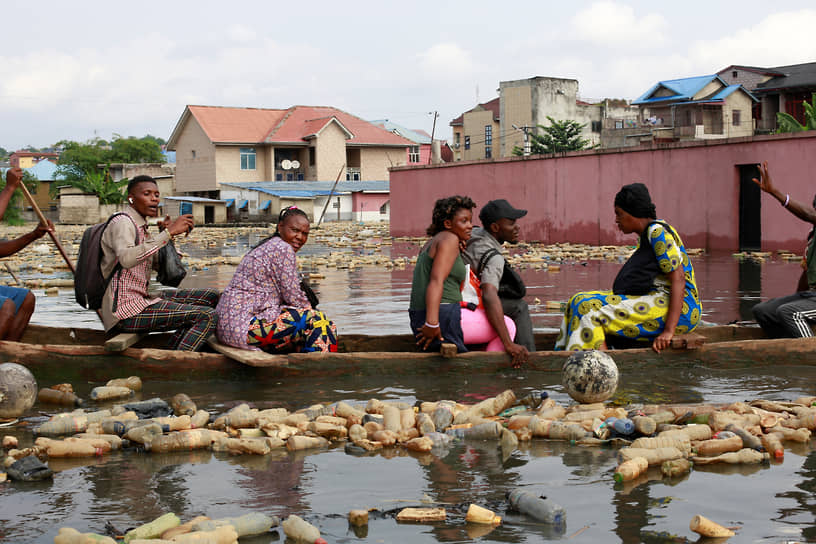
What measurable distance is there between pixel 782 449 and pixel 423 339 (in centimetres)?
294

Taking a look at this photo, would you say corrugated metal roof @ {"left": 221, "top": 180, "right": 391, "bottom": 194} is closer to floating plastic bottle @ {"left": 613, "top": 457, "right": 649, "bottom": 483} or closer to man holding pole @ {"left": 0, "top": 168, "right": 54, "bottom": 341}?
man holding pole @ {"left": 0, "top": 168, "right": 54, "bottom": 341}

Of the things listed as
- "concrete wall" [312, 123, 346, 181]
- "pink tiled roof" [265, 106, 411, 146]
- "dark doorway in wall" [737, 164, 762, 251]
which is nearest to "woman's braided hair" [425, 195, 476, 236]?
"dark doorway in wall" [737, 164, 762, 251]

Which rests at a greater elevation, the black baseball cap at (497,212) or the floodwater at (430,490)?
the black baseball cap at (497,212)

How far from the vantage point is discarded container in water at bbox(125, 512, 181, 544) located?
3.57 metres

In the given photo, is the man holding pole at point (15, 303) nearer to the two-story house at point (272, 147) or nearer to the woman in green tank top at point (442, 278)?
the woman in green tank top at point (442, 278)

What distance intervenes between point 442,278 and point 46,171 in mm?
75504

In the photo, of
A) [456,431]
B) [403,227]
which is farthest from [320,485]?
[403,227]

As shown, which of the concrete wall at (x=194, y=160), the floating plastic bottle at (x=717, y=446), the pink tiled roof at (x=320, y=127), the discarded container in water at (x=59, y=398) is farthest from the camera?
the pink tiled roof at (x=320, y=127)

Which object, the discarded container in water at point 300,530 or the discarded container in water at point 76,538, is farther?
the discarded container in water at point 300,530

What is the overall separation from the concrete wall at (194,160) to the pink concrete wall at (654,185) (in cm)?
3215

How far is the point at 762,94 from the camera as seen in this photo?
180ft

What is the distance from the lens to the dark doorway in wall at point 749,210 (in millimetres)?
21062

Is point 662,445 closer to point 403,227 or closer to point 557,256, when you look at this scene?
point 557,256

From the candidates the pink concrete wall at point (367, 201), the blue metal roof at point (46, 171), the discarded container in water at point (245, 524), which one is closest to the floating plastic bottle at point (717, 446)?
the discarded container in water at point (245, 524)
